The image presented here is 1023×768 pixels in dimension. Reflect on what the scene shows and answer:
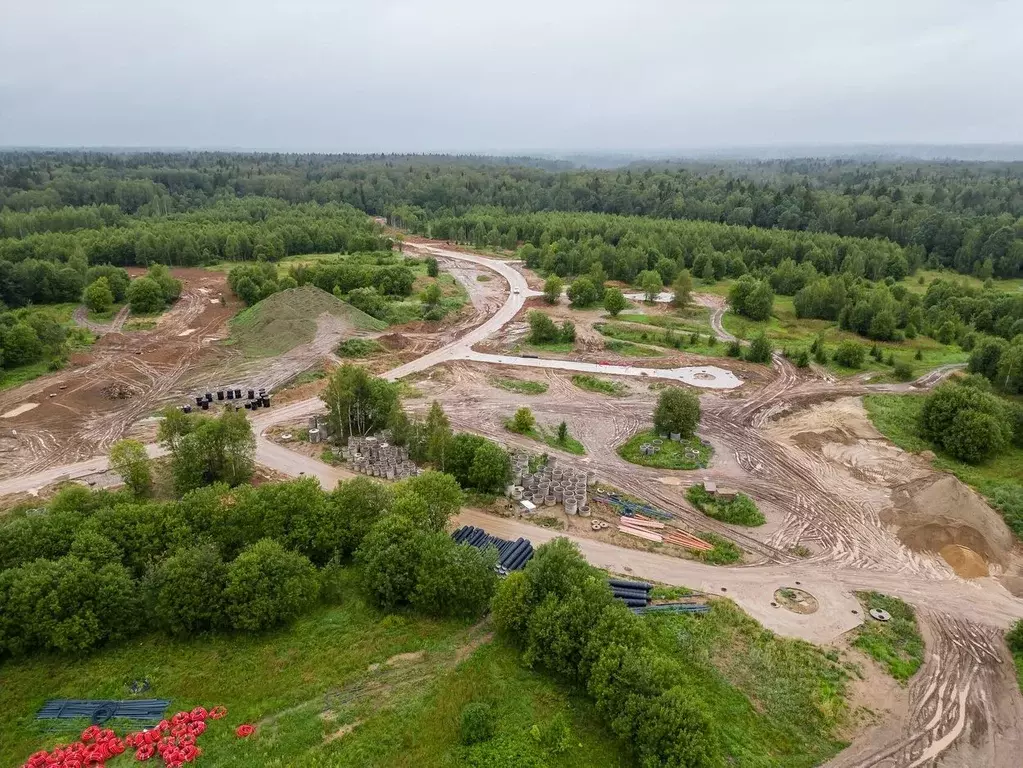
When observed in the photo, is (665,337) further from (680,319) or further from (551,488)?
(551,488)

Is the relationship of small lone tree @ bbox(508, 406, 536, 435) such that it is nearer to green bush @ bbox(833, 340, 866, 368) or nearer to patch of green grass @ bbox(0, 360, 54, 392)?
green bush @ bbox(833, 340, 866, 368)

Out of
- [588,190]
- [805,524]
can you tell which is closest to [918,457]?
[805,524]

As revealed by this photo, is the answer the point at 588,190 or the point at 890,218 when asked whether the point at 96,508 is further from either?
the point at 588,190

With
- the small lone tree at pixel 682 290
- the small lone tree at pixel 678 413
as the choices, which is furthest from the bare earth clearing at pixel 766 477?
the small lone tree at pixel 682 290

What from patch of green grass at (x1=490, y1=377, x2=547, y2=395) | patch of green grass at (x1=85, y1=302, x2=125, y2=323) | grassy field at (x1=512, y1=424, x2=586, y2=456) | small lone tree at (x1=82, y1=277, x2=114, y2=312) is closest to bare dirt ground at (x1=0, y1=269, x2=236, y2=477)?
patch of green grass at (x1=85, y1=302, x2=125, y2=323)

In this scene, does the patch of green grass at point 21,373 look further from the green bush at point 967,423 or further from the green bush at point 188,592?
the green bush at point 967,423
